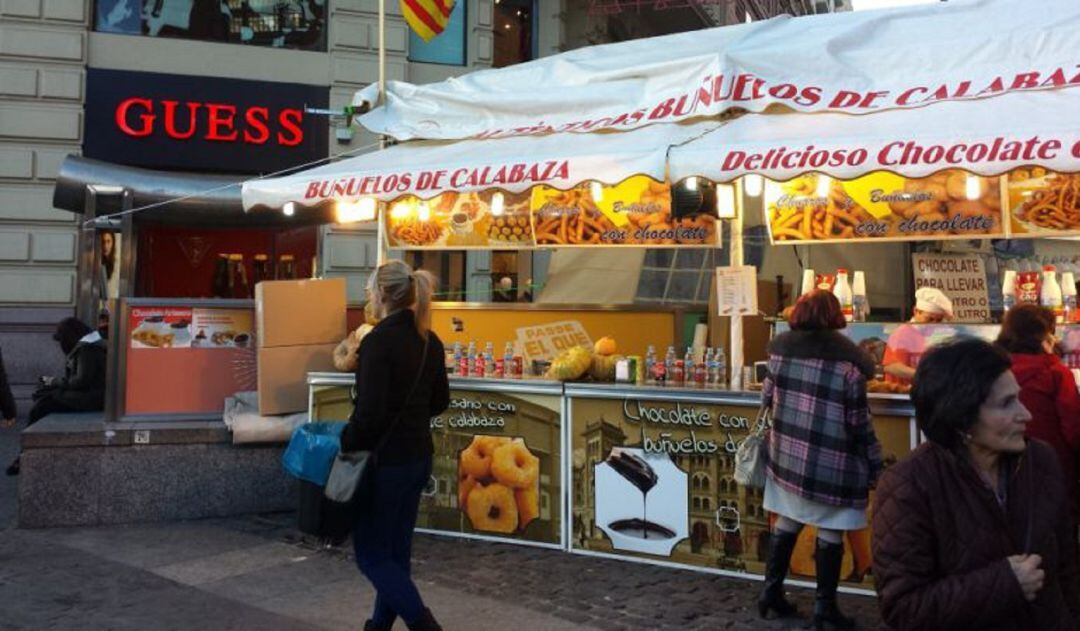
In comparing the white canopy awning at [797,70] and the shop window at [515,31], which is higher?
the shop window at [515,31]

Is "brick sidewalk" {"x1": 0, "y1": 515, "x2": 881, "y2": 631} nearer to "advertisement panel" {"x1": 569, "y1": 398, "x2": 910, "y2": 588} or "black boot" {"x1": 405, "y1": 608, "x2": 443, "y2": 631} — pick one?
"advertisement panel" {"x1": 569, "y1": 398, "x2": 910, "y2": 588}

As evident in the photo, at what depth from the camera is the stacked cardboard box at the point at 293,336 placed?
7.23 metres

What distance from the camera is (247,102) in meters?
13.7

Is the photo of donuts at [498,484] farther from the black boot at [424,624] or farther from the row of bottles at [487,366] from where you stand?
the black boot at [424,624]

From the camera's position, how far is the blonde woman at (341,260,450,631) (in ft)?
13.1

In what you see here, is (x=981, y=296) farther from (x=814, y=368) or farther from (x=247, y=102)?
(x=247, y=102)

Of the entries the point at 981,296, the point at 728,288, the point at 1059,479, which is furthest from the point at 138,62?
the point at 1059,479

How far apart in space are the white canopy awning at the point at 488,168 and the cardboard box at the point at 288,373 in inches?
47.8

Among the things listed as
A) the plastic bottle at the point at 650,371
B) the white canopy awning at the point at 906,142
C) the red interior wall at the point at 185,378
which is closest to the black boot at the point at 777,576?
the plastic bottle at the point at 650,371

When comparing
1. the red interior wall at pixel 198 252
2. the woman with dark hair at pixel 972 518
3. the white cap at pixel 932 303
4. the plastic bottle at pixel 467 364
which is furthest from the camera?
the red interior wall at pixel 198 252

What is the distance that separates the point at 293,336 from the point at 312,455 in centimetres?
322

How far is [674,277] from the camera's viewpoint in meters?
10.3

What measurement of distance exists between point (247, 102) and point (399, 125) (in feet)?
21.2

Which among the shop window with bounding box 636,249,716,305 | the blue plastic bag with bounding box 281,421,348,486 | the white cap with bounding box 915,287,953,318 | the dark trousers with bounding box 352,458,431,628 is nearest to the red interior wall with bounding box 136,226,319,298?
the shop window with bounding box 636,249,716,305
